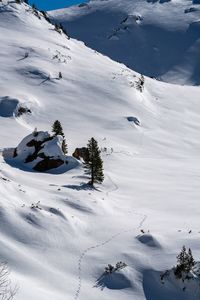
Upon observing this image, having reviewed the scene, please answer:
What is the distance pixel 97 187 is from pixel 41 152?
7807 millimetres

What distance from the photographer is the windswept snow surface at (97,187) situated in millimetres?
22875

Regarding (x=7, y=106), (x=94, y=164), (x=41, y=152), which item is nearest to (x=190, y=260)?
(x=94, y=164)

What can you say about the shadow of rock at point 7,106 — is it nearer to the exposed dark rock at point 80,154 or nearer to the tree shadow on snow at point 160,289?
the exposed dark rock at point 80,154

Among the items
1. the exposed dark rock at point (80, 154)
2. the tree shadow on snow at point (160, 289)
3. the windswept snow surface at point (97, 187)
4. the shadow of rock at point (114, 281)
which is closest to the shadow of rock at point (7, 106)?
the windswept snow surface at point (97, 187)

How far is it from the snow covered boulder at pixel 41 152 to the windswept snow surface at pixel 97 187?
6.48 ft

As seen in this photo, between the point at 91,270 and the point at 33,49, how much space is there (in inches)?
2503

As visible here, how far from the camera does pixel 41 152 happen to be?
42781 millimetres

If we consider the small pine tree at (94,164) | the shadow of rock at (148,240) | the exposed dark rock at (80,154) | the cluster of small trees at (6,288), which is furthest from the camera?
the exposed dark rock at (80,154)

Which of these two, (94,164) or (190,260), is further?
(94,164)

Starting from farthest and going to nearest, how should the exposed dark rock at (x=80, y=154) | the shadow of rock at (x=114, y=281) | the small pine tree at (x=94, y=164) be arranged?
the exposed dark rock at (x=80, y=154), the small pine tree at (x=94, y=164), the shadow of rock at (x=114, y=281)

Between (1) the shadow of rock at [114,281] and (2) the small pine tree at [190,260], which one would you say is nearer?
(1) the shadow of rock at [114,281]

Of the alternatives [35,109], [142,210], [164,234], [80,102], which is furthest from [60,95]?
[164,234]

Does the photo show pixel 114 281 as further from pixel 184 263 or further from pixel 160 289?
pixel 184 263

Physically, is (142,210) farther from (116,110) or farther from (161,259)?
(116,110)
